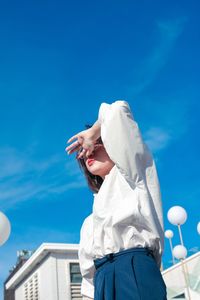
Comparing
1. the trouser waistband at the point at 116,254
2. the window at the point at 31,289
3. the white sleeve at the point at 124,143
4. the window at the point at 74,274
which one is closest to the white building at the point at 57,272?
the window at the point at 74,274

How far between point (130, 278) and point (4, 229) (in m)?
5.55

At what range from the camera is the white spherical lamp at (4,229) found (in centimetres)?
675

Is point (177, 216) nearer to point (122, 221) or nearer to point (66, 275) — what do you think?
point (66, 275)

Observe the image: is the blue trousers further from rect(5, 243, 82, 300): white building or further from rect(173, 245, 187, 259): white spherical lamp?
rect(5, 243, 82, 300): white building

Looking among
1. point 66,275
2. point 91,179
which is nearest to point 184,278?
point 66,275

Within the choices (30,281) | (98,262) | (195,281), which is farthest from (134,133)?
(30,281)

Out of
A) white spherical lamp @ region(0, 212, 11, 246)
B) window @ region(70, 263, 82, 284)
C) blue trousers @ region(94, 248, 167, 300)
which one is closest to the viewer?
blue trousers @ region(94, 248, 167, 300)

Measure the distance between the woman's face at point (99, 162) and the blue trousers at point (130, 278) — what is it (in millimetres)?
492

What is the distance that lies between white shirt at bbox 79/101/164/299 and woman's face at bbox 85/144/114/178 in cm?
11

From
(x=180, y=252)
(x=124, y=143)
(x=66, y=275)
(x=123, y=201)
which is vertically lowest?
(x=123, y=201)

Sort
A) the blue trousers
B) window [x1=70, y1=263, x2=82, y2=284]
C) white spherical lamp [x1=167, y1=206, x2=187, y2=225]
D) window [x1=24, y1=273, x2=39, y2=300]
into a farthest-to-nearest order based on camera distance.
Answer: window [x1=24, y1=273, x2=39, y2=300] → window [x1=70, y1=263, x2=82, y2=284] → white spherical lamp [x1=167, y1=206, x2=187, y2=225] → the blue trousers

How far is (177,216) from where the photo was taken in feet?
37.7

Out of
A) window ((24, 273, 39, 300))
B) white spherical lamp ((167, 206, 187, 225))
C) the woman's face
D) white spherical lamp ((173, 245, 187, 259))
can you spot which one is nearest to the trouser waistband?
the woman's face

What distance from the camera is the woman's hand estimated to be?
77.5 inches
